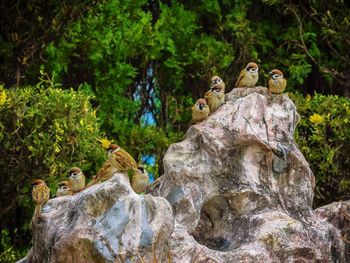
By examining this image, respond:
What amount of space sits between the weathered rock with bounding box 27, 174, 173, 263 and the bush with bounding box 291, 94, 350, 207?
5297mm

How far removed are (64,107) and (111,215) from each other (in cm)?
436

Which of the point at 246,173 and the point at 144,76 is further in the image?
the point at 144,76

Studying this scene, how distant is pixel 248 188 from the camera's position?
404 inches

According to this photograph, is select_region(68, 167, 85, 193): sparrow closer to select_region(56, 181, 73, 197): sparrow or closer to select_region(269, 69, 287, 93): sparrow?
select_region(56, 181, 73, 197): sparrow

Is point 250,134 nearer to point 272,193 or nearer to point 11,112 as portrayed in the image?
point 272,193

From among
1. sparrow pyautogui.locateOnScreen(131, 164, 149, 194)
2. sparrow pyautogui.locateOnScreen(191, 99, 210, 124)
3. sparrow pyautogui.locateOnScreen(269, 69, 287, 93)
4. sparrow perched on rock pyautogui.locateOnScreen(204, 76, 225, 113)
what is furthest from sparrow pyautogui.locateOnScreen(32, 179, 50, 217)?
sparrow pyautogui.locateOnScreen(269, 69, 287, 93)

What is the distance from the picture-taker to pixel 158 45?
16.2 m

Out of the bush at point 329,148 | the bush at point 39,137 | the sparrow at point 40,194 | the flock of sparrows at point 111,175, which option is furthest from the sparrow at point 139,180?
the bush at point 329,148

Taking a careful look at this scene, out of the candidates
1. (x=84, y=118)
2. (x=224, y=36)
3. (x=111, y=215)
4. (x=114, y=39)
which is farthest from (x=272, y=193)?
(x=224, y=36)

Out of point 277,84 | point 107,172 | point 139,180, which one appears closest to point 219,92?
point 277,84

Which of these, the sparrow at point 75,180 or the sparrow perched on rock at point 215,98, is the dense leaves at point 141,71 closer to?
the sparrow at point 75,180

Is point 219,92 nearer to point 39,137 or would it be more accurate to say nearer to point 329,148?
point 39,137

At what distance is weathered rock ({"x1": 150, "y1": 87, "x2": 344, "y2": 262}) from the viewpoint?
9.95 m

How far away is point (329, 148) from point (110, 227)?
5786 millimetres
